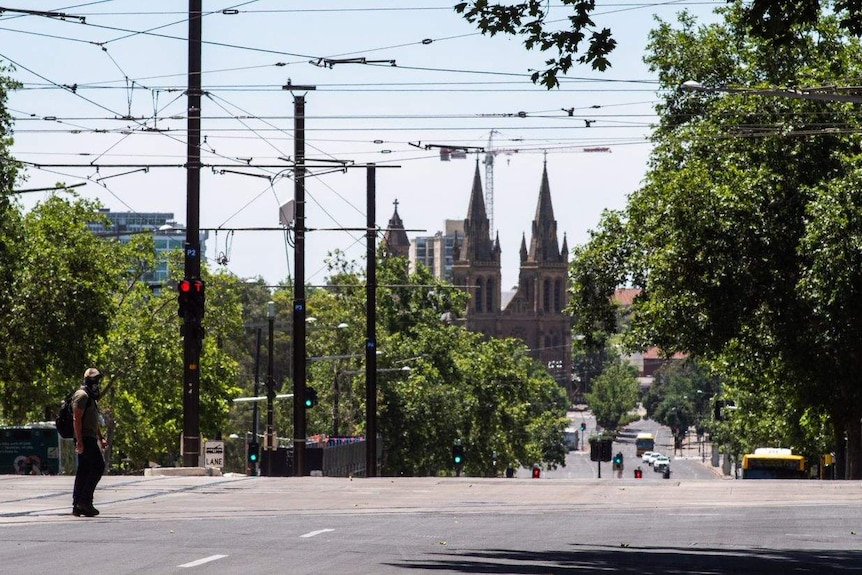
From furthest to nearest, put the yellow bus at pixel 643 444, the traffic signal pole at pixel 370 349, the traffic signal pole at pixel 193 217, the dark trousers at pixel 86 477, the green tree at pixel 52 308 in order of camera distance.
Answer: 1. the yellow bus at pixel 643 444
2. the green tree at pixel 52 308
3. the traffic signal pole at pixel 370 349
4. the traffic signal pole at pixel 193 217
5. the dark trousers at pixel 86 477

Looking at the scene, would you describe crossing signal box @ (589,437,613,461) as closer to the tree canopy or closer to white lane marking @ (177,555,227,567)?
the tree canopy

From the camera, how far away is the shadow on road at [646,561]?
12984 millimetres

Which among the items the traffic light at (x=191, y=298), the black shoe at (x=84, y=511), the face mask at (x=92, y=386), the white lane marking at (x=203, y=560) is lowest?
the white lane marking at (x=203, y=560)

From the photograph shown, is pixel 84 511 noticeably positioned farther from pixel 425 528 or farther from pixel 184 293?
pixel 184 293

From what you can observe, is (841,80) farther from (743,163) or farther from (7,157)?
(7,157)

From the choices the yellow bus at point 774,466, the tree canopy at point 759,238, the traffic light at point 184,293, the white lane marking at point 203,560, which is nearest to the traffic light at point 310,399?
the tree canopy at point 759,238

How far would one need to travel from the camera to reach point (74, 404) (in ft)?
59.8

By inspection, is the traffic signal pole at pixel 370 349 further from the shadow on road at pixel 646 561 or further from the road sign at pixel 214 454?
the shadow on road at pixel 646 561

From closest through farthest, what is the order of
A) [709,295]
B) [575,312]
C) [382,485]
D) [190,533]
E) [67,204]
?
[190,533] < [382,485] < [709,295] < [575,312] < [67,204]

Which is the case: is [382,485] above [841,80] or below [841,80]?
below

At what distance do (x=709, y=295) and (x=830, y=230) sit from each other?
449 cm

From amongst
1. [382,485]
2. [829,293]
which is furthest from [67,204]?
[382,485]

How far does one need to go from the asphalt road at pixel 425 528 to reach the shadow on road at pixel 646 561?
17mm

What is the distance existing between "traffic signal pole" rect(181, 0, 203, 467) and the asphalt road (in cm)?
404
